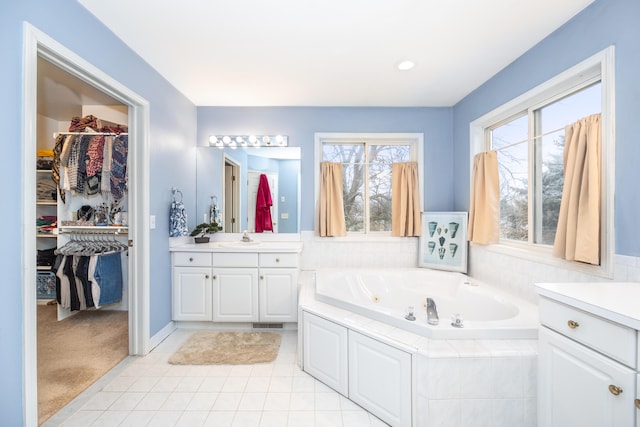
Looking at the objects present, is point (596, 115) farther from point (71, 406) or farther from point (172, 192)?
point (71, 406)

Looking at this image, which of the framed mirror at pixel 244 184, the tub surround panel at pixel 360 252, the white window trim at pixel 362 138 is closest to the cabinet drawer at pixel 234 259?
the framed mirror at pixel 244 184

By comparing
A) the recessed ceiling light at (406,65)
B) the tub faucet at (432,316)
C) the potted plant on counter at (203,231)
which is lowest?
the tub faucet at (432,316)

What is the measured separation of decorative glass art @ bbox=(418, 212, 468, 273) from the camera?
9.60 ft

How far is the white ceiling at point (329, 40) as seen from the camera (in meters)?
1.67

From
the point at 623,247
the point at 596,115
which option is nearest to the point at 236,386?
the point at 623,247

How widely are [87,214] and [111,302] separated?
1.05 m

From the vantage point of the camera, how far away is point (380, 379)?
1619mm

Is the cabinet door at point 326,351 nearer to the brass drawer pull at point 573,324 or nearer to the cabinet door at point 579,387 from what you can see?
the cabinet door at point 579,387

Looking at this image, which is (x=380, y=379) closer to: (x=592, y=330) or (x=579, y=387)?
(x=579, y=387)

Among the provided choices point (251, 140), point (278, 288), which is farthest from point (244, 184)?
point (278, 288)

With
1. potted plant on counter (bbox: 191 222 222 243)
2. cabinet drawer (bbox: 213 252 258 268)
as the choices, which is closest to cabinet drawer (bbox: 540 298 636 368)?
cabinet drawer (bbox: 213 252 258 268)

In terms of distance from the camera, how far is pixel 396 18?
5.78 ft

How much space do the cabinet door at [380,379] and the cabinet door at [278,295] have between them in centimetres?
109

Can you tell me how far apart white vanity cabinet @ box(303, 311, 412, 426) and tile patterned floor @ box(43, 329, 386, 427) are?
0.08 m
